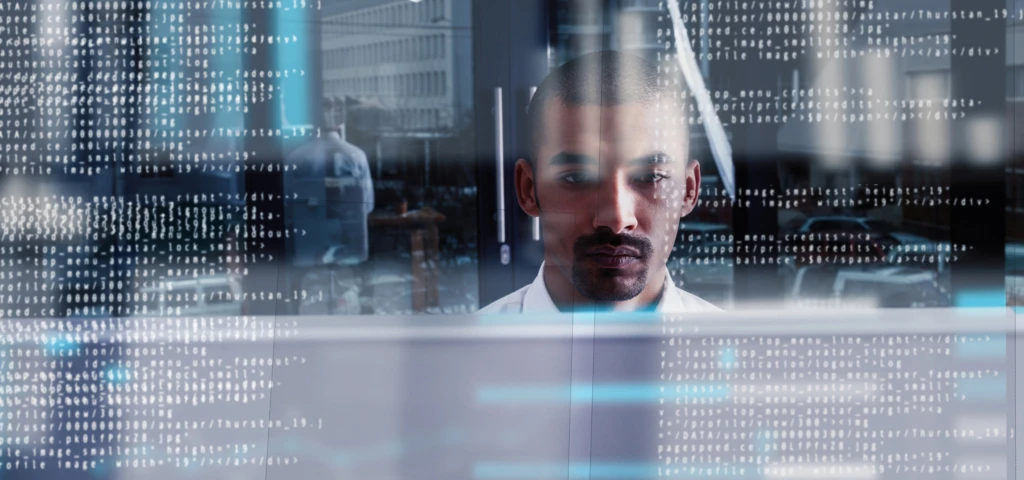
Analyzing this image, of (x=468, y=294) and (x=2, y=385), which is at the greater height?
(x=468, y=294)

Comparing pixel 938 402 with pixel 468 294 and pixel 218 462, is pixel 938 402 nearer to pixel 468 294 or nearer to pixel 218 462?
pixel 468 294

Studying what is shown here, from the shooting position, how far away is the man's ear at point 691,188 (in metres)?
2.46

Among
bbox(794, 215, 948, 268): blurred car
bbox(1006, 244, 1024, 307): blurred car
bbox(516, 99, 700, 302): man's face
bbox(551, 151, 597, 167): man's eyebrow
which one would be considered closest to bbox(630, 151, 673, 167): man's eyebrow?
bbox(516, 99, 700, 302): man's face

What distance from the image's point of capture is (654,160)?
Answer: 246cm

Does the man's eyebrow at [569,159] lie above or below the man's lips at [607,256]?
above

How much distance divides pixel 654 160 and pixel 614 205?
0.15 metres

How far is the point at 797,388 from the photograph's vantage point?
2.53 metres

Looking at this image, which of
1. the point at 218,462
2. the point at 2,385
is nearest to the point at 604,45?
the point at 218,462

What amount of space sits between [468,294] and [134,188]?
3.01 ft

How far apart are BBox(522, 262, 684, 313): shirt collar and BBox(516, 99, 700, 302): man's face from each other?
0.10 metres

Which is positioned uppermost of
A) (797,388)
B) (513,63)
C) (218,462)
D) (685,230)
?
(513,63)

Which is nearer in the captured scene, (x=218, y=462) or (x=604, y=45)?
(x=604, y=45)

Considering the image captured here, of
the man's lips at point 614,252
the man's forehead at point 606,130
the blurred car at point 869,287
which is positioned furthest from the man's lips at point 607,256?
the blurred car at point 869,287

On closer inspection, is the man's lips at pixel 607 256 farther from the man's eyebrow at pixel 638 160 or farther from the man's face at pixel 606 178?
the man's eyebrow at pixel 638 160
